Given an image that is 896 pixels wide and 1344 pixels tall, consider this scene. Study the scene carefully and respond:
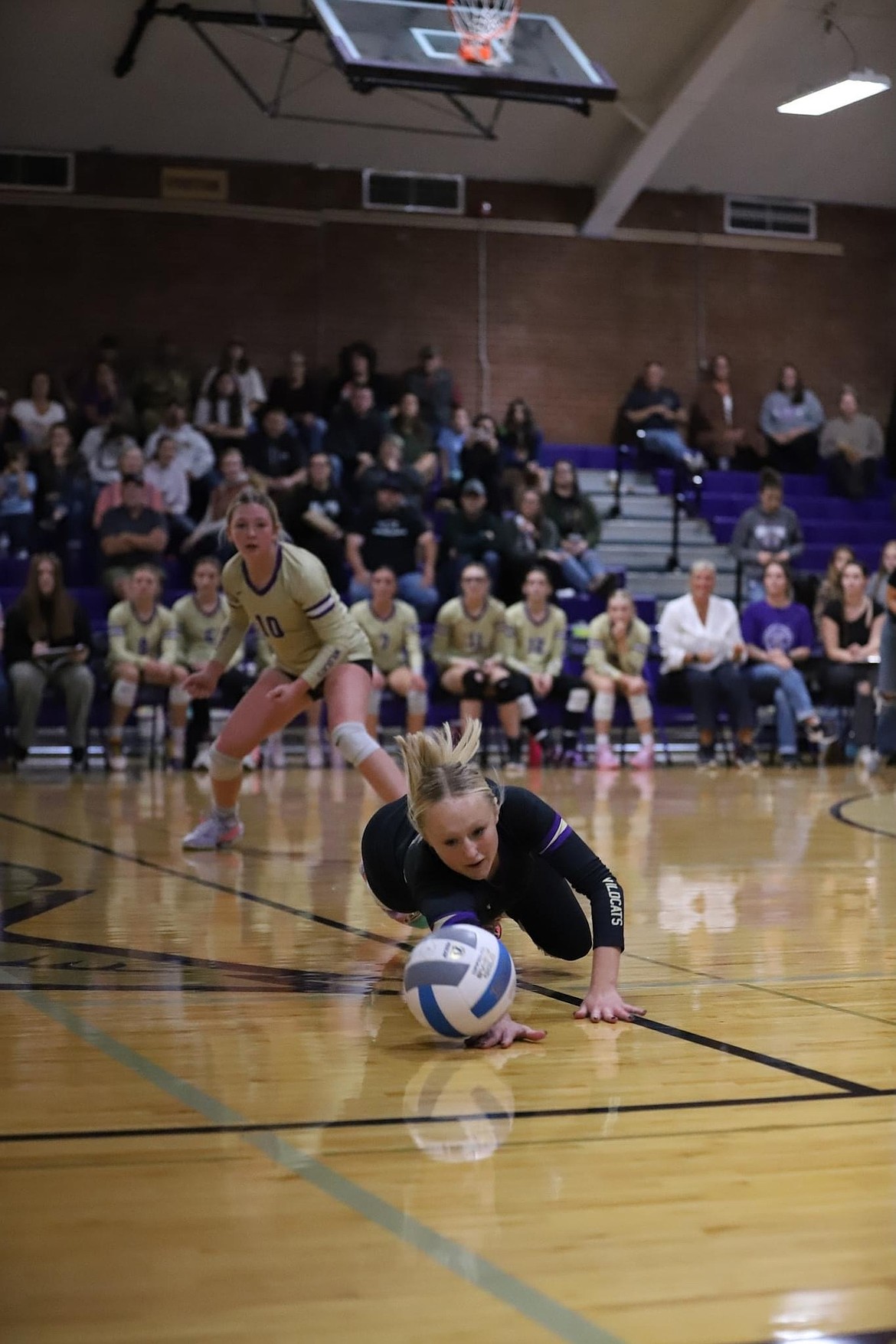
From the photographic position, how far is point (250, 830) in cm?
883

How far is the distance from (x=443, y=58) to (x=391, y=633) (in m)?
4.40

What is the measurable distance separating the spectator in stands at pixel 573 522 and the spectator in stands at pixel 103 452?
4026 mm

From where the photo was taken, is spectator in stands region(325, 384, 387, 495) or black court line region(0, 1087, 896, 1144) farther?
spectator in stands region(325, 384, 387, 495)

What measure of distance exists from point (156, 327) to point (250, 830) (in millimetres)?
11716

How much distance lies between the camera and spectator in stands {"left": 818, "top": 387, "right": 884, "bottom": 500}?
18.7m

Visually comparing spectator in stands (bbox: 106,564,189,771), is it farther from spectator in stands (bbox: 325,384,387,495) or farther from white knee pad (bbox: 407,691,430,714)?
spectator in stands (bbox: 325,384,387,495)

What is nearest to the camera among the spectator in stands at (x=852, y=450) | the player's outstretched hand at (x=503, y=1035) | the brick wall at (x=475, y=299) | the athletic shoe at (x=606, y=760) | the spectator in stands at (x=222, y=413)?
the player's outstretched hand at (x=503, y=1035)

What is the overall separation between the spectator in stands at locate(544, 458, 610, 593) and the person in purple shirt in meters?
1.73

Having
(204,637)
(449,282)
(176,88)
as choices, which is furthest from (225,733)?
(449,282)

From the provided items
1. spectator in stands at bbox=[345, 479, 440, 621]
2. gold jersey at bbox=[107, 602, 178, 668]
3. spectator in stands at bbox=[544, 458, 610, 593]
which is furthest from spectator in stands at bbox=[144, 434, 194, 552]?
spectator in stands at bbox=[544, 458, 610, 593]

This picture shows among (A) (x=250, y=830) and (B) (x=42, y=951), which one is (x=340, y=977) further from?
(A) (x=250, y=830)

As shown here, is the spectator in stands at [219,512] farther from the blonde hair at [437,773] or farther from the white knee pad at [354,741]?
the blonde hair at [437,773]

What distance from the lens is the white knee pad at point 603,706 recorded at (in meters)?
13.7

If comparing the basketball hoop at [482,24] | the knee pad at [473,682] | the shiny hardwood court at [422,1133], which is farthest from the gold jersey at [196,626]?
the shiny hardwood court at [422,1133]
